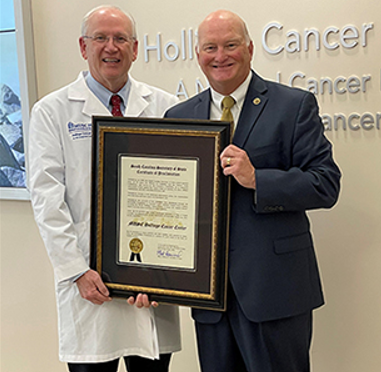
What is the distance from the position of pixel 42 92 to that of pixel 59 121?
1.04 m

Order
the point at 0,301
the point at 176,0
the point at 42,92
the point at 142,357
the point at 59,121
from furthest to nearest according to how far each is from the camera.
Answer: the point at 0,301 → the point at 42,92 → the point at 176,0 → the point at 142,357 → the point at 59,121

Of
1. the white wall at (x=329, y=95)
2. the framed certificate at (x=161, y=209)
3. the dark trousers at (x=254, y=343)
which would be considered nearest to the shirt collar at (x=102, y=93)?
the framed certificate at (x=161, y=209)

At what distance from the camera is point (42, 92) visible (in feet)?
9.64

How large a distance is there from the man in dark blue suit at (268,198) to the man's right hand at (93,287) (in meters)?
0.39

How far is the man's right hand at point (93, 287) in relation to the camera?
6.21 ft

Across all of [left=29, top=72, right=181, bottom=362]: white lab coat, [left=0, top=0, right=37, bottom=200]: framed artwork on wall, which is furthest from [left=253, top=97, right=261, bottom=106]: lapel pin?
[left=0, top=0, right=37, bottom=200]: framed artwork on wall

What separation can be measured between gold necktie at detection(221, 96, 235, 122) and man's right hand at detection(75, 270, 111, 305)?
0.70 metres

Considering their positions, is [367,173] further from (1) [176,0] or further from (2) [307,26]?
(1) [176,0]

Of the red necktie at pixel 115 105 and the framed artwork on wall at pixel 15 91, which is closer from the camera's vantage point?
the red necktie at pixel 115 105

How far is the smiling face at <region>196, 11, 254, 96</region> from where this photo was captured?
1729mm

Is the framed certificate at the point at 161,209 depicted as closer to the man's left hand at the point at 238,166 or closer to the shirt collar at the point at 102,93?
the man's left hand at the point at 238,166

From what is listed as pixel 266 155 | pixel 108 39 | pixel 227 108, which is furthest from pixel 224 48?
pixel 108 39

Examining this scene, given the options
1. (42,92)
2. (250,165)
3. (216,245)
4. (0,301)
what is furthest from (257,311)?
(0,301)

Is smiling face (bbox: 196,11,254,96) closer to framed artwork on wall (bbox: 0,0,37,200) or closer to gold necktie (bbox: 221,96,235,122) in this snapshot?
gold necktie (bbox: 221,96,235,122)
